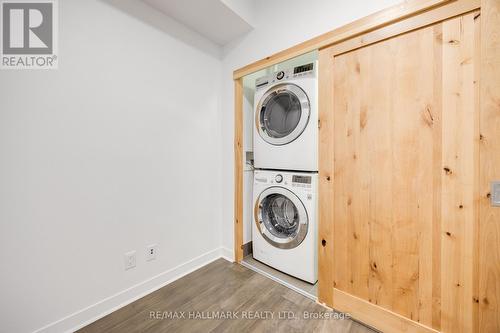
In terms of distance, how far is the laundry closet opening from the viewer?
1614 mm

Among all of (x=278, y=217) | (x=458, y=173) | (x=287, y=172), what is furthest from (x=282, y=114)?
(x=458, y=173)

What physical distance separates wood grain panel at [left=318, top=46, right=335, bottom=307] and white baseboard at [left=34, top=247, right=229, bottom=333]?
99cm

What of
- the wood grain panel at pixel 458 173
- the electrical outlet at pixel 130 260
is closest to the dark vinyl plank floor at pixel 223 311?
the electrical outlet at pixel 130 260

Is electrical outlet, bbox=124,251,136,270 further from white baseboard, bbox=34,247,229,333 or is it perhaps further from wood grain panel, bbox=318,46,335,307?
wood grain panel, bbox=318,46,335,307

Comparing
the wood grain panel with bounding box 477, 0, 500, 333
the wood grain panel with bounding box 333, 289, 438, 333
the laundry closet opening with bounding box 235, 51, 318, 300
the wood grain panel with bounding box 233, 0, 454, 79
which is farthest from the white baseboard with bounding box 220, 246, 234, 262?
the wood grain panel with bounding box 233, 0, 454, 79

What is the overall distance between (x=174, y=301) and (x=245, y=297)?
0.53 metres

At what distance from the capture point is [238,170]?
2018 mm

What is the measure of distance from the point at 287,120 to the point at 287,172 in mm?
474

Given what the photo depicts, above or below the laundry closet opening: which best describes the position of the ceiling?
above

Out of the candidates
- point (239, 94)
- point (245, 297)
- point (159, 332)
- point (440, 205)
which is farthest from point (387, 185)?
point (159, 332)

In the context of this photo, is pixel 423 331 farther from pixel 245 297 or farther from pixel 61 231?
pixel 61 231

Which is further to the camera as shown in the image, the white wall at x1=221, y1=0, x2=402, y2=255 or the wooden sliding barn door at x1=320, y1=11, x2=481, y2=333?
the white wall at x1=221, y1=0, x2=402, y2=255

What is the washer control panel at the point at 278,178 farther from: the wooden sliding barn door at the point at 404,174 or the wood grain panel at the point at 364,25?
the wood grain panel at the point at 364,25

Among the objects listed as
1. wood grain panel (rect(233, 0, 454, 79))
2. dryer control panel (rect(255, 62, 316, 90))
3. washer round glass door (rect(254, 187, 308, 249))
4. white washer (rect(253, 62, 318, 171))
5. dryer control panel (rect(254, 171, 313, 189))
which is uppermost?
wood grain panel (rect(233, 0, 454, 79))
